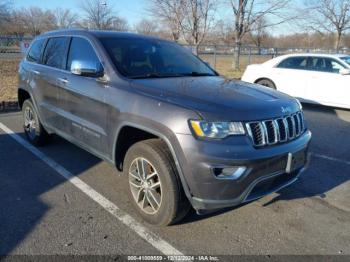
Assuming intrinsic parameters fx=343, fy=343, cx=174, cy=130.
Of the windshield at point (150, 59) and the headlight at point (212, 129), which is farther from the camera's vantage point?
the windshield at point (150, 59)

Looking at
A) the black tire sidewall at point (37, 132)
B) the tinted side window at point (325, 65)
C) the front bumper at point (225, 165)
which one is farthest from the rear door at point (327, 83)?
the black tire sidewall at point (37, 132)

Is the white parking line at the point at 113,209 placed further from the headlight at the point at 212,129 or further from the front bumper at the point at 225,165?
the headlight at the point at 212,129

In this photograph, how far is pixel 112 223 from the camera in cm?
337

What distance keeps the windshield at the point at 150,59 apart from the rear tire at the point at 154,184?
37.2 inches

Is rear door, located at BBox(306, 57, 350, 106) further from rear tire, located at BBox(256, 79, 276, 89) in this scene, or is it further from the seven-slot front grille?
the seven-slot front grille

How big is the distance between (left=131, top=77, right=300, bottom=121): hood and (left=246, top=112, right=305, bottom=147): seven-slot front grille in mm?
56

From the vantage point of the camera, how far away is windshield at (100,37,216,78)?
387cm

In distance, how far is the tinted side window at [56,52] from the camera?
4.67 meters

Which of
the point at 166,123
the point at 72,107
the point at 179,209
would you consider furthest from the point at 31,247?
the point at 72,107

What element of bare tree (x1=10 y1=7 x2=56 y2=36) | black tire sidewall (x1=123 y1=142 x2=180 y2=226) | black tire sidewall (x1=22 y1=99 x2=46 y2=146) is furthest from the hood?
bare tree (x1=10 y1=7 x2=56 y2=36)

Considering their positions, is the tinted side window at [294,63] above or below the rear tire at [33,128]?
above

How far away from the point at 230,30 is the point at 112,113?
23.3 metres

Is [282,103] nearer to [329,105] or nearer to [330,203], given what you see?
[330,203]

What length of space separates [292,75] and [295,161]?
7.08 m
